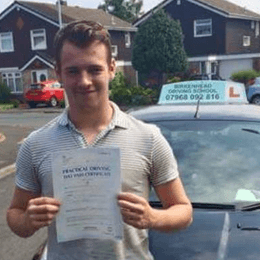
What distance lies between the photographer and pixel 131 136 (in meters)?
1.91

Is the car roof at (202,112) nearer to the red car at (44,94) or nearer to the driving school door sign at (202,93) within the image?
the driving school door sign at (202,93)

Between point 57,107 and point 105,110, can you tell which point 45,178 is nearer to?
point 105,110

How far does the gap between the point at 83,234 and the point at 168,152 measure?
48cm

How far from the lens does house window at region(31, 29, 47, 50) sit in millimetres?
35344

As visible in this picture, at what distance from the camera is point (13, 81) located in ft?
118

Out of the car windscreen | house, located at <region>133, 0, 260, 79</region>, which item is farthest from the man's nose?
house, located at <region>133, 0, 260, 79</region>

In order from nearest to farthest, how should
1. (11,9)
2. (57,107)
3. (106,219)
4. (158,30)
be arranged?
(106,219)
(57,107)
(158,30)
(11,9)

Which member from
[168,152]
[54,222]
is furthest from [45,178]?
[168,152]

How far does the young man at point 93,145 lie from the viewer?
186 cm

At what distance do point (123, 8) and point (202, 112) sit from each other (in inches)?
2730

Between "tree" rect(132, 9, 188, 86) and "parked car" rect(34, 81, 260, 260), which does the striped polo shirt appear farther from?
"tree" rect(132, 9, 188, 86)

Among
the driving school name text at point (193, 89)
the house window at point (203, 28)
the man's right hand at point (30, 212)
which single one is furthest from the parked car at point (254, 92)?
the man's right hand at point (30, 212)

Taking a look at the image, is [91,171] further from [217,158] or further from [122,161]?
[217,158]

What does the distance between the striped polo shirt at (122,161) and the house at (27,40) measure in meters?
32.4
